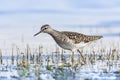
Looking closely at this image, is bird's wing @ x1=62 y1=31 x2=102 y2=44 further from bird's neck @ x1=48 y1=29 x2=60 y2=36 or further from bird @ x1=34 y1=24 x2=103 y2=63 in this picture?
bird's neck @ x1=48 y1=29 x2=60 y2=36

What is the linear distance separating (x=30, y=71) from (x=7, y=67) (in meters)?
2.07

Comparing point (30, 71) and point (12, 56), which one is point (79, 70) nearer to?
point (30, 71)

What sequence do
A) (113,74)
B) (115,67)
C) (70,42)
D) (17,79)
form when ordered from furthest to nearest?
(70,42)
(115,67)
(113,74)
(17,79)

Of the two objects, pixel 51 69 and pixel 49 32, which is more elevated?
pixel 49 32

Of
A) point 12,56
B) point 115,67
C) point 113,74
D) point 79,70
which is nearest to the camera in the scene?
point 113,74

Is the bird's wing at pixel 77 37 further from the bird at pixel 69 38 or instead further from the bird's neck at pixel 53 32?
the bird's neck at pixel 53 32

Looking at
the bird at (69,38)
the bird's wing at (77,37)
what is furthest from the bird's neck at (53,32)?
the bird's wing at (77,37)

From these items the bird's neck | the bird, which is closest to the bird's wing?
the bird

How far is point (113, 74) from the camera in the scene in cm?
1349

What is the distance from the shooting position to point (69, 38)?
55.7 ft

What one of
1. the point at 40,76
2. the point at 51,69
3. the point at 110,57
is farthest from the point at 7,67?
the point at 110,57

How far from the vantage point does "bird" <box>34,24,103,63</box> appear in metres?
16.8

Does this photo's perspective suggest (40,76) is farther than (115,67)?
No

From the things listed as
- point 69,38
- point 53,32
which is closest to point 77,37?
point 69,38
